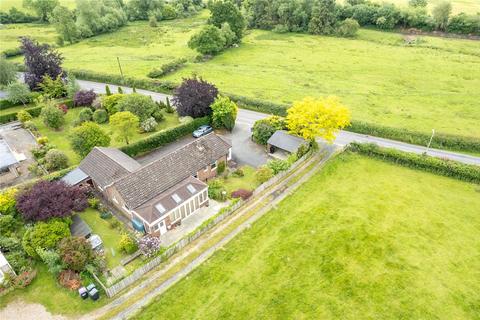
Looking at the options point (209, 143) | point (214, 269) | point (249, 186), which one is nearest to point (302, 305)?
point (214, 269)

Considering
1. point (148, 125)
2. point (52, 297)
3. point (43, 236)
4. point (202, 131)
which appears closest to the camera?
point (52, 297)

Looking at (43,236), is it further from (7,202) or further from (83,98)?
(83,98)

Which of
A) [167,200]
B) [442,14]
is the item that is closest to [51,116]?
[167,200]

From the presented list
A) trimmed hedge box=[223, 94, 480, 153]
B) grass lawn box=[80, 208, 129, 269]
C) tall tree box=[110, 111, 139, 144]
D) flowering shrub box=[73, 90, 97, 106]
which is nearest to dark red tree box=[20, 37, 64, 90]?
flowering shrub box=[73, 90, 97, 106]

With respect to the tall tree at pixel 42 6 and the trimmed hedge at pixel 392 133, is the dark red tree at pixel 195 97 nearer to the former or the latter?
the trimmed hedge at pixel 392 133

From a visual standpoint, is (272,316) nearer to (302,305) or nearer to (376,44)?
(302,305)

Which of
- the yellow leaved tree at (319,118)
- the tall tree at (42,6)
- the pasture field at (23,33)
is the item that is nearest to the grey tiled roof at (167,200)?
the yellow leaved tree at (319,118)

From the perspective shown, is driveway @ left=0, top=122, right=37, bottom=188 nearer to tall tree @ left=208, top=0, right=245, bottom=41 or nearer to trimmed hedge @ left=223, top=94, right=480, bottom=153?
trimmed hedge @ left=223, top=94, right=480, bottom=153
